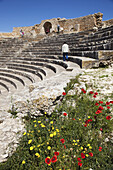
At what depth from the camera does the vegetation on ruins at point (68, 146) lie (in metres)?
1.65

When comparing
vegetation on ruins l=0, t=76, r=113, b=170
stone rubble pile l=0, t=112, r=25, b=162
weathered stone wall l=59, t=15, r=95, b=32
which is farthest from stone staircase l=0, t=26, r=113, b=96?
weathered stone wall l=59, t=15, r=95, b=32

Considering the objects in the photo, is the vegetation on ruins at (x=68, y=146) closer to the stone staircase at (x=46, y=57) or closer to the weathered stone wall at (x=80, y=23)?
the stone staircase at (x=46, y=57)

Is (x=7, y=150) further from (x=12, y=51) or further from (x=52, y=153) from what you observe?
(x=12, y=51)

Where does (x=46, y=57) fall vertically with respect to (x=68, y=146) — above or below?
above

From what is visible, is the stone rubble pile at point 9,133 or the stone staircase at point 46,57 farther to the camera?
the stone staircase at point 46,57

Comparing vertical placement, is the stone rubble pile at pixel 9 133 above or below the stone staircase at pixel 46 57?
below

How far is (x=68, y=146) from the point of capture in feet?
6.25

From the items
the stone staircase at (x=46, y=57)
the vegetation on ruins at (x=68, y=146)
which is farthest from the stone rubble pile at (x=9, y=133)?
the stone staircase at (x=46, y=57)

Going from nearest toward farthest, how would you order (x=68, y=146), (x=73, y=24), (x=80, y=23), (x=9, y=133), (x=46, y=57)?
1. (x=68, y=146)
2. (x=9, y=133)
3. (x=46, y=57)
4. (x=80, y=23)
5. (x=73, y=24)

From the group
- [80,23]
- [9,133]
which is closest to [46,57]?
[9,133]

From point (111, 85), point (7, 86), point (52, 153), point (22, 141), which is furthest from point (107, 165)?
point (7, 86)

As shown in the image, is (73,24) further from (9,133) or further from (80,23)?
(9,133)

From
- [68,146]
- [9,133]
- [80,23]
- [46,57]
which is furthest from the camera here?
[80,23]

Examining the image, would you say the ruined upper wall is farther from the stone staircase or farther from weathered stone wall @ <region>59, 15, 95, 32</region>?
the stone staircase
